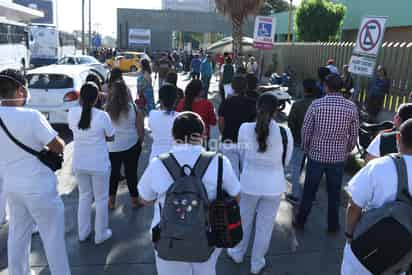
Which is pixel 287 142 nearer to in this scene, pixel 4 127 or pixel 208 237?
pixel 208 237

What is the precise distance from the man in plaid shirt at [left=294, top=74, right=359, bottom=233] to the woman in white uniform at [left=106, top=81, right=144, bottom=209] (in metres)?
2.02

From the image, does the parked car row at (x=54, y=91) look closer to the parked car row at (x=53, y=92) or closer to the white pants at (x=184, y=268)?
the parked car row at (x=53, y=92)

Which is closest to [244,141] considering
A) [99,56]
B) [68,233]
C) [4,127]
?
[4,127]

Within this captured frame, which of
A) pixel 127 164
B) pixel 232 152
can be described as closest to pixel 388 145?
pixel 232 152

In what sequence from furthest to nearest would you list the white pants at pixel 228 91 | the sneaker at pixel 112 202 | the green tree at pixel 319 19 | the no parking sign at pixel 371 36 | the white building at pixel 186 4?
the white building at pixel 186 4 → the green tree at pixel 319 19 → the no parking sign at pixel 371 36 → the white pants at pixel 228 91 → the sneaker at pixel 112 202

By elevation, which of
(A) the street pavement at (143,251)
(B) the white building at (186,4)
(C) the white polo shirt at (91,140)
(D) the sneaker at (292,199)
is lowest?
(A) the street pavement at (143,251)

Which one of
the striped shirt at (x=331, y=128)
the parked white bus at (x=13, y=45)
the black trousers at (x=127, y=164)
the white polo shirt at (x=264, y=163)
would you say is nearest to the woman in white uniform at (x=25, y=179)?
the white polo shirt at (x=264, y=163)

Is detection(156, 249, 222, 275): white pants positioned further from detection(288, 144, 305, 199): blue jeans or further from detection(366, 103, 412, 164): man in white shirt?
detection(288, 144, 305, 199): blue jeans

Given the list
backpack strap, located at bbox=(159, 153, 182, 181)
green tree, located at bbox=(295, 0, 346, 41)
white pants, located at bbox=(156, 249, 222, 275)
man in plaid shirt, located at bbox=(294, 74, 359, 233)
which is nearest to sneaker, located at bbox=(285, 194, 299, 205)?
man in plaid shirt, located at bbox=(294, 74, 359, 233)

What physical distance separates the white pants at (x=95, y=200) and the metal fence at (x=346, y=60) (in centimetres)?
811

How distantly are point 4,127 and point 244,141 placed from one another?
6.33 ft

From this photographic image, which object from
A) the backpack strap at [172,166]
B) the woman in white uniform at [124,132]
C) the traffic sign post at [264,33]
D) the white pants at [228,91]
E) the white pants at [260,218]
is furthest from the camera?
the traffic sign post at [264,33]

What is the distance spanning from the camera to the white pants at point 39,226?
2.91m

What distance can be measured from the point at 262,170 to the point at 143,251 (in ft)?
5.25
